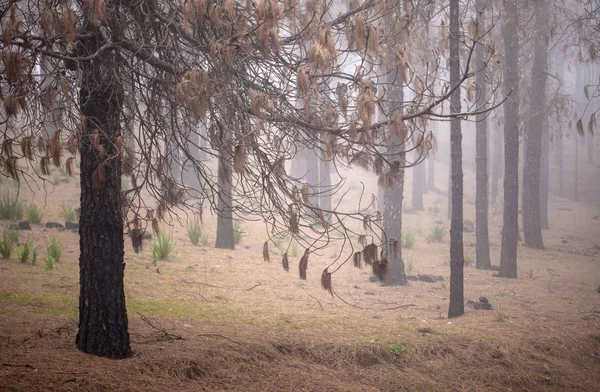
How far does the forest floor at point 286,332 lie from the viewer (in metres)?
5.07

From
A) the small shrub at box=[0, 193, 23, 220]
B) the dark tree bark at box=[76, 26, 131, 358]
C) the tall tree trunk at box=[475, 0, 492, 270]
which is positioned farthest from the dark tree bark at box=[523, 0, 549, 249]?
the dark tree bark at box=[76, 26, 131, 358]

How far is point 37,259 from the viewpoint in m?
8.99

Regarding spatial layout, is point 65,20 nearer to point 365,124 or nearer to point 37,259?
point 365,124

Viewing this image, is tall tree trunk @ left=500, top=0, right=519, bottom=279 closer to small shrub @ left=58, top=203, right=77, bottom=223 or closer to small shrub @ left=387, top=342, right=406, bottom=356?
small shrub @ left=387, top=342, right=406, bottom=356

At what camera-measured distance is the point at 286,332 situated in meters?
6.71

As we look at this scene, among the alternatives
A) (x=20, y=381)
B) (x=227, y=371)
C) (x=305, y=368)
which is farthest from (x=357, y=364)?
(x=20, y=381)

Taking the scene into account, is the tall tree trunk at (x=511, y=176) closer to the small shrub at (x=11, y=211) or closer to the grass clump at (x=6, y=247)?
the grass clump at (x=6, y=247)

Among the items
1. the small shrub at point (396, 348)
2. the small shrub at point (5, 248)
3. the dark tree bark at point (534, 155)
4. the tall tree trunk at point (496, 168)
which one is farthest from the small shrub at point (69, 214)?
the tall tree trunk at point (496, 168)

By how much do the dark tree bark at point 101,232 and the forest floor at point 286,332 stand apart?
0.26 metres

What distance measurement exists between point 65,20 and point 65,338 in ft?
11.0

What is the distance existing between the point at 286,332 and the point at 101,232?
9.20 ft

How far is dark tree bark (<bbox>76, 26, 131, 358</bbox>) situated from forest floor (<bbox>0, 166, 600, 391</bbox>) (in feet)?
0.84

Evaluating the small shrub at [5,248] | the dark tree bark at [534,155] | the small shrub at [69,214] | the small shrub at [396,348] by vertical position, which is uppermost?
the dark tree bark at [534,155]

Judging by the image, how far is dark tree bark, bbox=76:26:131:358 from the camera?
4867 mm
